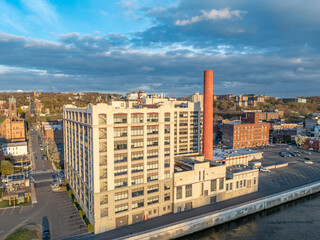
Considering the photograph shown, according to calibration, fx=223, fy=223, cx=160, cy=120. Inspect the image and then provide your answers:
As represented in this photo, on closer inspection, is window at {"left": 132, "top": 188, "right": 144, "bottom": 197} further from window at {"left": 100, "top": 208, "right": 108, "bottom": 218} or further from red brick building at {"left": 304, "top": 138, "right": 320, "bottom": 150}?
red brick building at {"left": 304, "top": 138, "right": 320, "bottom": 150}

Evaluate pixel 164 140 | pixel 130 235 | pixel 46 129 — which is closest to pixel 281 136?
pixel 164 140

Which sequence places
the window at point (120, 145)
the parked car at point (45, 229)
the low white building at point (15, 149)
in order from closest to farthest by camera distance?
1. the parked car at point (45, 229)
2. the window at point (120, 145)
3. the low white building at point (15, 149)

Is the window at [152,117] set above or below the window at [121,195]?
above

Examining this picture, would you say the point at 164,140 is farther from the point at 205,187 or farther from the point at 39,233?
the point at 39,233

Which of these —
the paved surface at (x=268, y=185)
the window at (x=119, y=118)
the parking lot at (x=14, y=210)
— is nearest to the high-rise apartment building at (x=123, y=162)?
the window at (x=119, y=118)

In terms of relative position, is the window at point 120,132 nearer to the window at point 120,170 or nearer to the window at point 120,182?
the window at point 120,170

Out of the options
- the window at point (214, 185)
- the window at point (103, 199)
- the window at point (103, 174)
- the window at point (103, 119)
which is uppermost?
the window at point (103, 119)

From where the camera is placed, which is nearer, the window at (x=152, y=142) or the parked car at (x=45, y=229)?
the parked car at (x=45, y=229)
